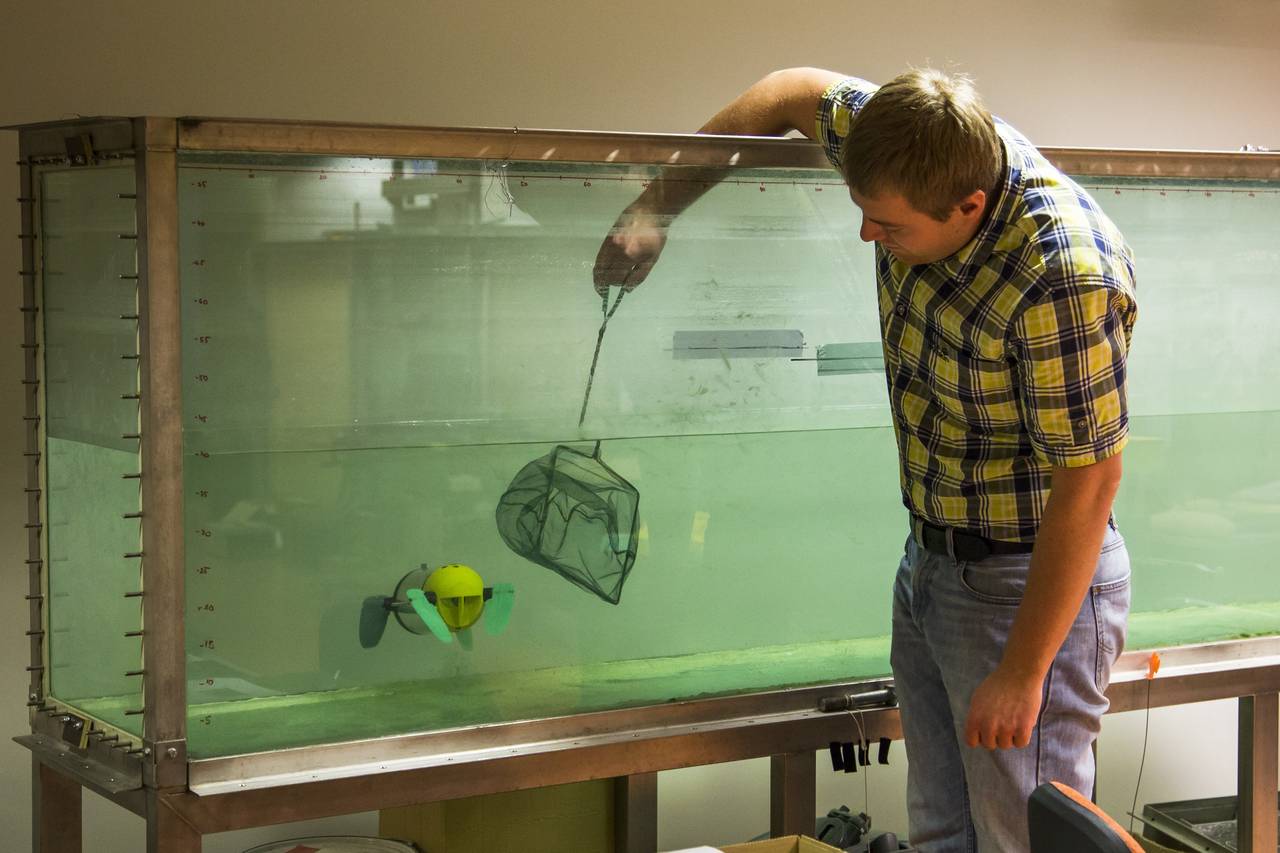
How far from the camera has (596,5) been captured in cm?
265

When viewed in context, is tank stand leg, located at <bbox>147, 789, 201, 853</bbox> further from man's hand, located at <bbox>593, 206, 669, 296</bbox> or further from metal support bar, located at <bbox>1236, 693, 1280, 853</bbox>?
metal support bar, located at <bbox>1236, 693, 1280, 853</bbox>

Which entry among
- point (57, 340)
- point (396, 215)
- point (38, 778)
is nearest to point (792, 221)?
point (396, 215)

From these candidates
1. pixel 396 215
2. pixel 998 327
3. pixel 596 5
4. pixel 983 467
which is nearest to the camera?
pixel 998 327

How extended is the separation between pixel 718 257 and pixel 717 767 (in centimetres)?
142

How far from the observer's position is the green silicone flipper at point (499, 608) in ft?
5.95

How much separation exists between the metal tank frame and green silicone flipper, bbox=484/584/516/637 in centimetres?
13

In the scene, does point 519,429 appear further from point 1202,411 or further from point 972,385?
point 1202,411

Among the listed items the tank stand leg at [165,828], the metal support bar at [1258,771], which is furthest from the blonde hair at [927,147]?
the metal support bar at [1258,771]

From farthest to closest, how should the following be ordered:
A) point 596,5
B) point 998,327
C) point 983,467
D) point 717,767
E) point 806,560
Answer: point 717,767
point 596,5
point 806,560
point 983,467
point 998,327

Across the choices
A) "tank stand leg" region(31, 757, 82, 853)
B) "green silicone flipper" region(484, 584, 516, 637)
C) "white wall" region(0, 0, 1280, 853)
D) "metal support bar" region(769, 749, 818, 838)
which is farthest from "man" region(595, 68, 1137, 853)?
"tank stand leg" region(31, 757, 82, 853)

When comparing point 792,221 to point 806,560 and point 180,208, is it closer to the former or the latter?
point 806,560

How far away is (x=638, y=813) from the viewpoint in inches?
86.9

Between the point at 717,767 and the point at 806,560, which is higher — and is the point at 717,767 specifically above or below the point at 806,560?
below

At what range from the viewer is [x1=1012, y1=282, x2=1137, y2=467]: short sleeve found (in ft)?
4.25
